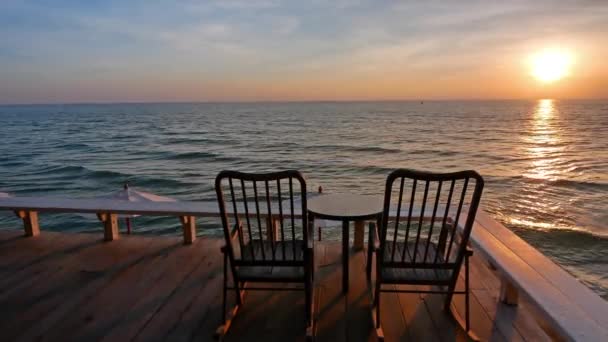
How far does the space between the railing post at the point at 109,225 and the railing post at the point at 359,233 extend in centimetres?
226

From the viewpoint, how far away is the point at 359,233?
10.3ft

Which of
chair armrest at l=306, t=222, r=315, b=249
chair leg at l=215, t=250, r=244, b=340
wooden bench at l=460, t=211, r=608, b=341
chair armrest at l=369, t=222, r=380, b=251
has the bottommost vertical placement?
chair leg at l=215, t=250, r=244, b=340

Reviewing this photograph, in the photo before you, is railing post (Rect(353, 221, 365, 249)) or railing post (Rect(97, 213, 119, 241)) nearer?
railing post (Rect(353, 221, 365, 249))

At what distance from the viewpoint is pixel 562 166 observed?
49.5 feet

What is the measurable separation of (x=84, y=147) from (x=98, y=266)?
845 inches

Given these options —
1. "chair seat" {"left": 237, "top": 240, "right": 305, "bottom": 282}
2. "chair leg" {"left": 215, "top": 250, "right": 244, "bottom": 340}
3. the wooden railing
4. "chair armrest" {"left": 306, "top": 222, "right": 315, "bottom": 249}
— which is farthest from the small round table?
"chair leg" {"left": 215, "top": 250, "right": 244, "bottom": 340}

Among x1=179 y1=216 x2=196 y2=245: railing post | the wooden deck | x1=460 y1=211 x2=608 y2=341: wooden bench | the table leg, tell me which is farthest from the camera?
x1=179 y1=216 x2=196 y2=245: railing post

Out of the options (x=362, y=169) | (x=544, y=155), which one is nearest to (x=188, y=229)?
(x=362, y=169)

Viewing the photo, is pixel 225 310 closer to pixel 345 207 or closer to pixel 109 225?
pixel 345 207

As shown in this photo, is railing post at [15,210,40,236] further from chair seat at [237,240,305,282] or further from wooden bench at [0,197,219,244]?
chair seat at [237,240,305,282]

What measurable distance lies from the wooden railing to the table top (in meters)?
0.51

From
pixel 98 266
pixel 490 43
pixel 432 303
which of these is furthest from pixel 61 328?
pixel 490 43

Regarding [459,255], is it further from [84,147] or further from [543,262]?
[84,147]

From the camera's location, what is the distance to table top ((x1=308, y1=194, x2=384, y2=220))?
7.46ft
